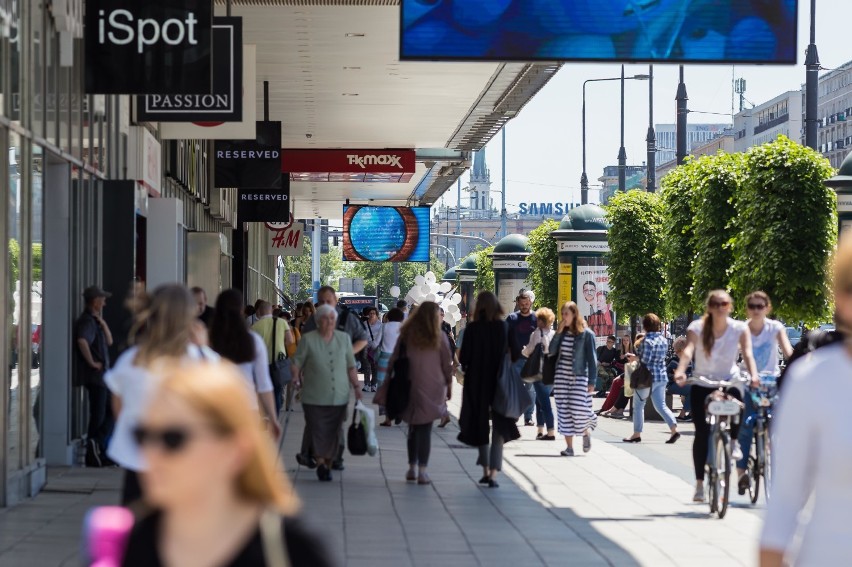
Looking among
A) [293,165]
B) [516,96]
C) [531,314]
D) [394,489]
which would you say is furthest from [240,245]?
[394,489]

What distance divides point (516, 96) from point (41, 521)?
14.8 m

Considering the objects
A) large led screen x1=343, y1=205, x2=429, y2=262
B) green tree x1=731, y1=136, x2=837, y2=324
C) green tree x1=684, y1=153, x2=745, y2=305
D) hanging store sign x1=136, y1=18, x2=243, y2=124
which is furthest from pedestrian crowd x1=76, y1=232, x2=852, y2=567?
large led screen x1=343, y1=205, x2=429, y2=262

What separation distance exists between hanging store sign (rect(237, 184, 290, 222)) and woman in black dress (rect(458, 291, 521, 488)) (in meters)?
14.6

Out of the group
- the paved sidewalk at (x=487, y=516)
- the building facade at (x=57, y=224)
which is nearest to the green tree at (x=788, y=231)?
the paved sidewalk at (x=487, y=516)

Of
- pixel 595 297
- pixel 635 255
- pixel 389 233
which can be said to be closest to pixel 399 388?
pixel 595 297

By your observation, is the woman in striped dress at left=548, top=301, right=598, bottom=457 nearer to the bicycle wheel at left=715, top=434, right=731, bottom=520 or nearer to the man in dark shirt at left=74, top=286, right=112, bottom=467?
the man in dark shirt at left=74, top=286, right=112, bottom=467

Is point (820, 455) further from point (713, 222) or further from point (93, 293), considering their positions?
point (713, 222)

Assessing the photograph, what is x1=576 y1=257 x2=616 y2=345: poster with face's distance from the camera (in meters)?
40.8

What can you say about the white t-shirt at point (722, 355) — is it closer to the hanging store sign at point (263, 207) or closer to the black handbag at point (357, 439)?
the black handbag at point (357, 439)

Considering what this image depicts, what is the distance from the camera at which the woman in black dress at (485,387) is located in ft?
47.0

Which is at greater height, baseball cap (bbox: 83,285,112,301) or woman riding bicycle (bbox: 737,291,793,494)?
baseball cap (bbox: 83,285,112,301)

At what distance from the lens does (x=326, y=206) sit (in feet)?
188

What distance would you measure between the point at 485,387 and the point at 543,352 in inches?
180

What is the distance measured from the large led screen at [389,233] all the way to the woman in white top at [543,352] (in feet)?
77.1
